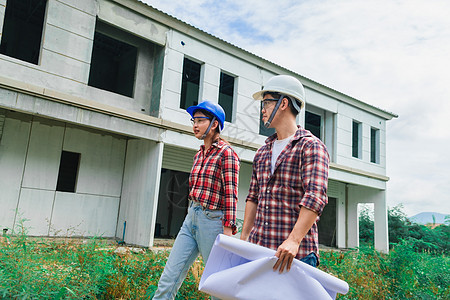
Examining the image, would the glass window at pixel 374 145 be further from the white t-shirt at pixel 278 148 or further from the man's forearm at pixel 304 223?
the man's forearm at pixel 304 223

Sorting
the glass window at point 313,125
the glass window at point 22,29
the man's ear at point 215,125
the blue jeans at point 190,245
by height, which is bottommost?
the blue jeans at point 190,245

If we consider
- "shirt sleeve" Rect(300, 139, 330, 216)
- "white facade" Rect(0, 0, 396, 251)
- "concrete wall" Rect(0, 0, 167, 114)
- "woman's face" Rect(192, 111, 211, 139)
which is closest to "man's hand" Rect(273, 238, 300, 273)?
"shirt sleeve" Rect(300, 139, 330, 216)

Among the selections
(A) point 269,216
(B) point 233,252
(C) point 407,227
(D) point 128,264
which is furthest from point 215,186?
(C) point 407,227

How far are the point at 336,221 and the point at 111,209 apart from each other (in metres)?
11.6

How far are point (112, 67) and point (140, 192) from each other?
246 inches

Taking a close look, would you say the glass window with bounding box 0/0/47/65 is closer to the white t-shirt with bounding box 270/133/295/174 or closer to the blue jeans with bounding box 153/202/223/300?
the blue jeans with bounding box 153/202/223/300

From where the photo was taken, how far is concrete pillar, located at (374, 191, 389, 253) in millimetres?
16047

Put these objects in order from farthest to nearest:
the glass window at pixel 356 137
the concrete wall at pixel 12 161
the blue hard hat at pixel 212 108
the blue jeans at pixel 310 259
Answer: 1. the glass window at pixel 356 137
2. the concrete wall at pixel 12 161
3. the blue hard hat at pixel 212 108
4. the blue jeans at pixel 310 259

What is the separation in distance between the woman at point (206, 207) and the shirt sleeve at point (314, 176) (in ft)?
3.69

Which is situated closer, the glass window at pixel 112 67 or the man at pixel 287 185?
the man at pixel 287 185

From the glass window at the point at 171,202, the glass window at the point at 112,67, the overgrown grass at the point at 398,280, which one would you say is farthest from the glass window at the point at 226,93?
the overgrown grass at the point at 398,280

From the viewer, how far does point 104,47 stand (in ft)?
42.2

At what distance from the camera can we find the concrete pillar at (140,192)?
929cm

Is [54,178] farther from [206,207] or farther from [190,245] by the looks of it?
[206,207]
